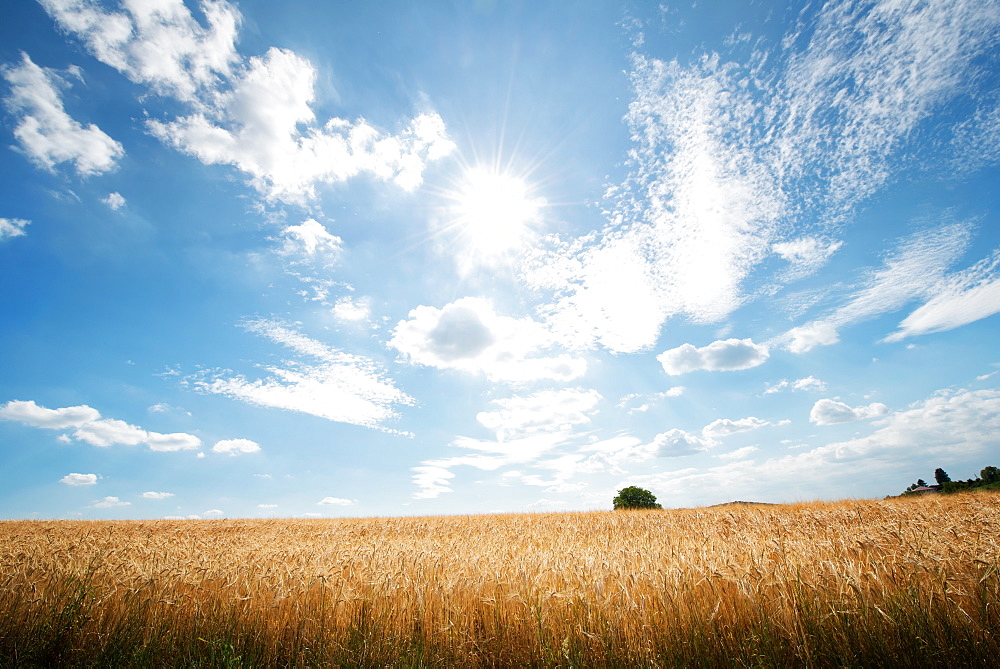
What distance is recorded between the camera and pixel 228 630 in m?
5.40

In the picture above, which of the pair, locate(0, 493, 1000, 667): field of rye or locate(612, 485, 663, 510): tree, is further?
locate(612, 485, 663, 510): tree

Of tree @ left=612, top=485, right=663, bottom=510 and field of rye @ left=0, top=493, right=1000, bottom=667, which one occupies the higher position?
tree @ left=612, top=485, right=663, bottom=510

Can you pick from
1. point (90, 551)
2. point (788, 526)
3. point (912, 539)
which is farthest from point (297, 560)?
point (788, 526)

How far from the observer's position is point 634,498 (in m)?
45.8

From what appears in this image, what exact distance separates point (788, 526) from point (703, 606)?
1205cm

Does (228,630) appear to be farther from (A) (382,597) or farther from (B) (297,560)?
(B) (297,560)

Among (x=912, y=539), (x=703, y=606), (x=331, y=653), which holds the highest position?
(x=912, y=539)

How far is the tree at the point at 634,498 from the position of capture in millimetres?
45531

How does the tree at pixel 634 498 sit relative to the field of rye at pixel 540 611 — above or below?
above

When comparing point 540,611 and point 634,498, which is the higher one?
point 634,498

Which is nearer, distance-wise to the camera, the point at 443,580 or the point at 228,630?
the point at 228,630

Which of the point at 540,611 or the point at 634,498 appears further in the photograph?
the point at 634,498

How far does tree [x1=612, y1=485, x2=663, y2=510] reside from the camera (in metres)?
45.5

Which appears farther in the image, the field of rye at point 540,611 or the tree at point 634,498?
the tree at point 634,498
